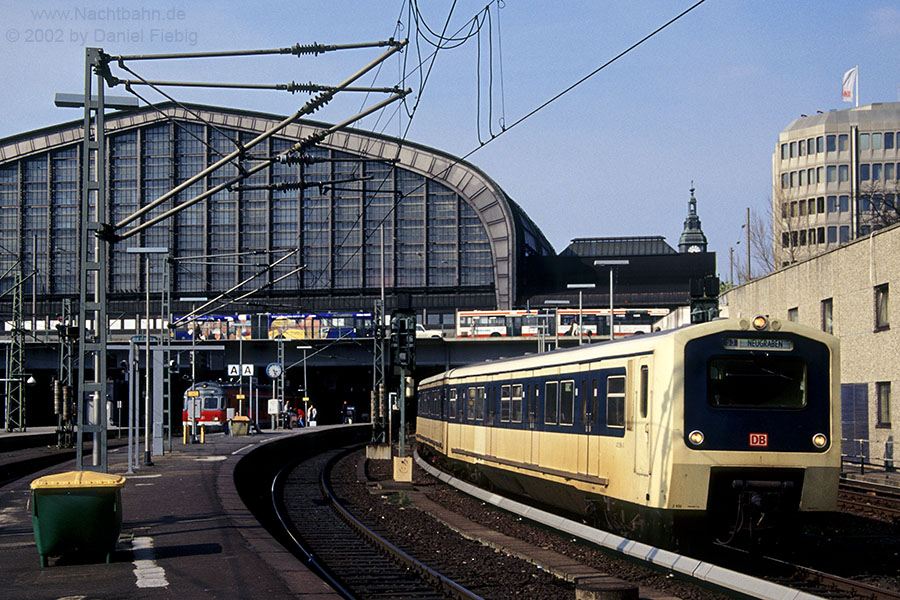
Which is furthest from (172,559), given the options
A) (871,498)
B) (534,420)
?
(871,498)

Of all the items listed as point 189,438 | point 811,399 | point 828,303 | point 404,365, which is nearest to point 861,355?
point 828,303

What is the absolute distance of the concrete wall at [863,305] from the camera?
29797 millimetres

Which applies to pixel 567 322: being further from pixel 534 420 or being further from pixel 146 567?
pixel 146 567

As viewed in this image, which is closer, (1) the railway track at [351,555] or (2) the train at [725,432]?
(1) the railway track at [351,555]

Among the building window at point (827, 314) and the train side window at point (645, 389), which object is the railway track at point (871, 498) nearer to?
the train side window at point (645, 389)

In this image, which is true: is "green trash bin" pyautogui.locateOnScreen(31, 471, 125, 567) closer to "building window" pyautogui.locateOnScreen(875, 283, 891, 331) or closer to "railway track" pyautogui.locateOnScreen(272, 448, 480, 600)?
"railway track" pyautogui.locateOnScreen(272, 448, 480, 600)

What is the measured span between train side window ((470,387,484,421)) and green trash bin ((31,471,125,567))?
40.9 ft

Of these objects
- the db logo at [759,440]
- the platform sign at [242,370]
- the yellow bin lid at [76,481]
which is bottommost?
the platform sign at [242,370]

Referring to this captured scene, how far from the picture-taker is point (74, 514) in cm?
1257

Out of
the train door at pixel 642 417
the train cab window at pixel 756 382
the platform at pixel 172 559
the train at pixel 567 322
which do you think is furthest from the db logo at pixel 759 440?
the train at pixel 567 322

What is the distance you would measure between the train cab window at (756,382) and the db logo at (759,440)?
36 centimetres

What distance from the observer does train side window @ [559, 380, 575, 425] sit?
1711cm

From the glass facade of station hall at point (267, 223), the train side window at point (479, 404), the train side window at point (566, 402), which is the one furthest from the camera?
the glass facade of station hall at point (267, 223)

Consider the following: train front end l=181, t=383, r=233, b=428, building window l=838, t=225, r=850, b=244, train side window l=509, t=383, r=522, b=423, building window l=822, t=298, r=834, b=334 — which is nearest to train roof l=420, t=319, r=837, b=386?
train side window l=509, t=383, r=522, b=423
